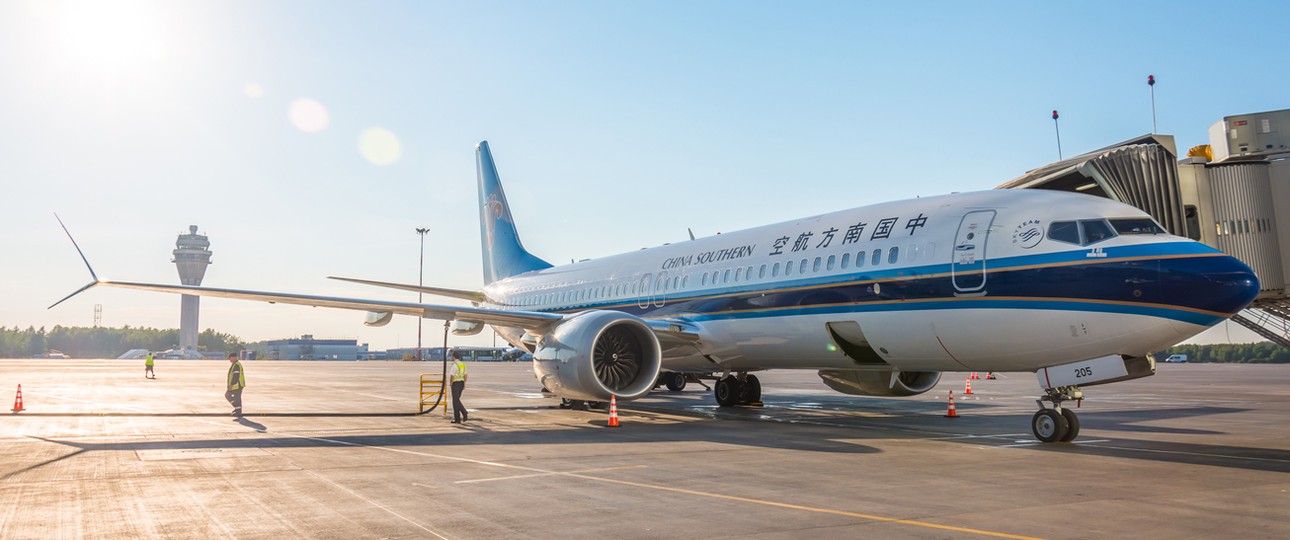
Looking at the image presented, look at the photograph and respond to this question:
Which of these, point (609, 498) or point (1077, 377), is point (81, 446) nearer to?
point (609, 498)

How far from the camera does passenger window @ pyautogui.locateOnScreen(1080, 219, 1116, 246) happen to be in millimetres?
11742

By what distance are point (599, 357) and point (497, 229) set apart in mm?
14680

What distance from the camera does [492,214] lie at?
30422mm

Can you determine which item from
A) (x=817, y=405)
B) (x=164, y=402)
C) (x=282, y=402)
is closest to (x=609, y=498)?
(x=817, y=405)

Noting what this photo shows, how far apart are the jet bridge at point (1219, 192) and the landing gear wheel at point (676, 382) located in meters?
14.0

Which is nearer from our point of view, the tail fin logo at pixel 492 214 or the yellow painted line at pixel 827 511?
the yellow painted line at pixel 827 511

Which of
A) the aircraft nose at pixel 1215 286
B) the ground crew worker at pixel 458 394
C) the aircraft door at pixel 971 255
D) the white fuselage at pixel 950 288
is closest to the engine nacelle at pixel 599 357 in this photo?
the ground crew worker at pixel 458 394

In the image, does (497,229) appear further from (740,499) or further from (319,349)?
(319,349)

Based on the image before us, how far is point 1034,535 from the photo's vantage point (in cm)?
614

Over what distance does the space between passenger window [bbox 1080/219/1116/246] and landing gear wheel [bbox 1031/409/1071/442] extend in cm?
254

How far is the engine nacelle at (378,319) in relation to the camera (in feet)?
62.3

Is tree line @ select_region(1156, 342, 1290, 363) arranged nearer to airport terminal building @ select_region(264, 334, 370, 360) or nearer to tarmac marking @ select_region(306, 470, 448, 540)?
tarmac marking @ select_region(306, 470, 448, 540)

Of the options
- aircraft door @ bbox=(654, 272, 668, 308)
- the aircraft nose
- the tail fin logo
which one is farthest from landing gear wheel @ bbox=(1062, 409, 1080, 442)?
the tail fin logo

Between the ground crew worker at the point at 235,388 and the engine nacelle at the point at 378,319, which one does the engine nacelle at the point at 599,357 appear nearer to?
the engine nacelle at the point at 378,319
